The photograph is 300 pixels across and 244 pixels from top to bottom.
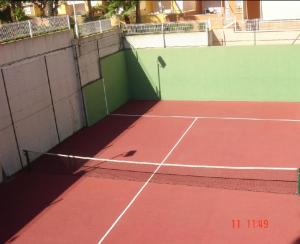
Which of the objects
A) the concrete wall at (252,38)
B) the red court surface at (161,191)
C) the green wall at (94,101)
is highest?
the concrete wall at (252,38)

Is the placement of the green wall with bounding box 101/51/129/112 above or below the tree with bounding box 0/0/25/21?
below

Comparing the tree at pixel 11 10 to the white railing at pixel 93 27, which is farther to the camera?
the tree at pixel 11 10

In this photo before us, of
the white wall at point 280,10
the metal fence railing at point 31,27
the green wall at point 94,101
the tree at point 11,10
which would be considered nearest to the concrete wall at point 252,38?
the white wall at point 280,10

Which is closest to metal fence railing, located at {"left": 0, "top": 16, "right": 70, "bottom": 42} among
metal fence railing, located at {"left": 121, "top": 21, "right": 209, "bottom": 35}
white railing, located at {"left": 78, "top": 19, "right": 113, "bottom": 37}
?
white railing, located at {"left": 78, "top": 19, "right": 113, "bottom": 37}

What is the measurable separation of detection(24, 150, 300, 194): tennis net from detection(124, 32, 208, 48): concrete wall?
9536 millimetres

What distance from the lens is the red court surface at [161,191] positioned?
11516 mm

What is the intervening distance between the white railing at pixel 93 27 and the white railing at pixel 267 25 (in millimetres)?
7056

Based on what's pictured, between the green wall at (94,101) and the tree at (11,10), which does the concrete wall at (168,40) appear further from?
the tree at (11,10)

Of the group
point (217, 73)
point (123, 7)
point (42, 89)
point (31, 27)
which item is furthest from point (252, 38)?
point (123, 7)

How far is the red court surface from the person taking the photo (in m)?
11.5

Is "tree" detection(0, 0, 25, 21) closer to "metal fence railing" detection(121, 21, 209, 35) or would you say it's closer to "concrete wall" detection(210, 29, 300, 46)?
"metal fence railing" detection(121, 21, 209, 35)

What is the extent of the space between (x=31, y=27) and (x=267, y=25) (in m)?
13.2

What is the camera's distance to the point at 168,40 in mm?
23797

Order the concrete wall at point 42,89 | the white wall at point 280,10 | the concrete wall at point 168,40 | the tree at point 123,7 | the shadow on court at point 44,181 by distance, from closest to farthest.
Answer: the shadow on court at point 44,181, the concrete wall at point 42,89, the concrete wall at point 168,40, the white wall at point 280,10, the tree at point 123,7
